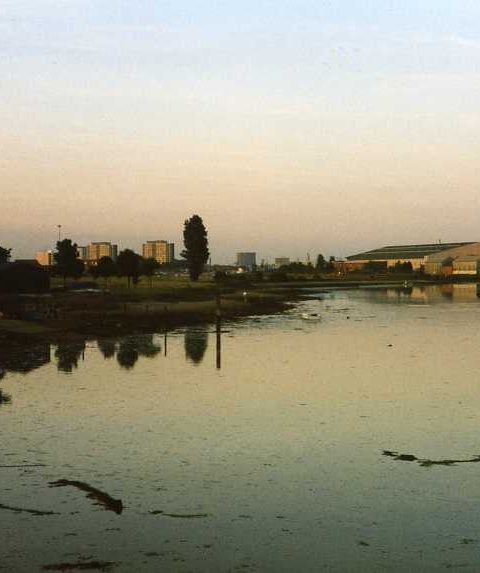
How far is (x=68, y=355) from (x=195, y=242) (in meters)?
118

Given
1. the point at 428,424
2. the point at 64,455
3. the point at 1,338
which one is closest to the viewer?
the point at 64,455

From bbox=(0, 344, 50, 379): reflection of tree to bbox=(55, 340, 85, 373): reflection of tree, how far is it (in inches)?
26.2

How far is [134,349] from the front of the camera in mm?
47406

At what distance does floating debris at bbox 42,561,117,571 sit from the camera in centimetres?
1273

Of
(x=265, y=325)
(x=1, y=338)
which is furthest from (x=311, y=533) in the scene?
(x=265, y=325)

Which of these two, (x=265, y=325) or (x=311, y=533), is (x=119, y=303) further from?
(x=311, y=533)

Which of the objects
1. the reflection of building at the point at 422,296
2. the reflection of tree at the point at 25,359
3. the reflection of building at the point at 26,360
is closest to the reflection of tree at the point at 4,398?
the reflection of tree at the point at 25,359

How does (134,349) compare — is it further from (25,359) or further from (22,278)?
(22,278)

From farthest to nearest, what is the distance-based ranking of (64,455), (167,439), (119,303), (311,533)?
(119,303) < (167,439) < (64,455) < (311,533)

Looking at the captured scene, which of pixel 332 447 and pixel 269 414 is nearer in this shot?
pixel 332 447

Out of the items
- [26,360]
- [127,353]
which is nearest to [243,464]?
[26,360]

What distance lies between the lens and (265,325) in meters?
68.7

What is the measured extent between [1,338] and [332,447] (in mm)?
35386

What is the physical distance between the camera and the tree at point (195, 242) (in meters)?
161
